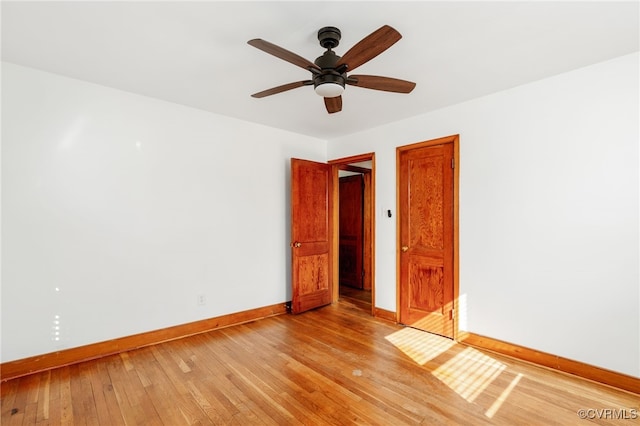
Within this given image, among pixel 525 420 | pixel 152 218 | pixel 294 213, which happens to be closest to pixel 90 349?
pixel 152 218

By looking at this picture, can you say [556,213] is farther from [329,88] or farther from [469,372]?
[329,88]

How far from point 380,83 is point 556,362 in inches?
109

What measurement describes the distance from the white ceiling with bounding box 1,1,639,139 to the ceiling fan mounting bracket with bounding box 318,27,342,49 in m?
0.03

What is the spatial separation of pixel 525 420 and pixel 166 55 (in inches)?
144

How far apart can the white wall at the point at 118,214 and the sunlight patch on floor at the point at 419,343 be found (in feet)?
5.92

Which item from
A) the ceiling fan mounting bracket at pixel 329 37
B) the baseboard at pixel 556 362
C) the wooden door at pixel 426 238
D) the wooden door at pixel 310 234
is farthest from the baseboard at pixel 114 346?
the ceiling fan mounting bracket at pixel 329 37

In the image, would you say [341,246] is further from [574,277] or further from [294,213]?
[574,277]

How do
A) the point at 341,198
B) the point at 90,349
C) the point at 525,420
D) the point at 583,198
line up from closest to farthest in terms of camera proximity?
the point at 525,420, the point at 583,198, the point at 90,349, the point at 341,198

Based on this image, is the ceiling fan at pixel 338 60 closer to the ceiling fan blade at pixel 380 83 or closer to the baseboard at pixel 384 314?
the ceiling fan blade at pixel 380 83

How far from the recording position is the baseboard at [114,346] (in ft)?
7.85

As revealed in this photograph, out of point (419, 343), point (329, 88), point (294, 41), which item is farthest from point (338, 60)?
point (419, 343)

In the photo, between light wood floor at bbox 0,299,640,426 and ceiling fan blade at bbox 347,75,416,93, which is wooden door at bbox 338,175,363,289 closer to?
light wood floor at bbox 0,299,640,426

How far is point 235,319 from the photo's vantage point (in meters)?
3.62

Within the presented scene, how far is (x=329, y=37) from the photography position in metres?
1.88
